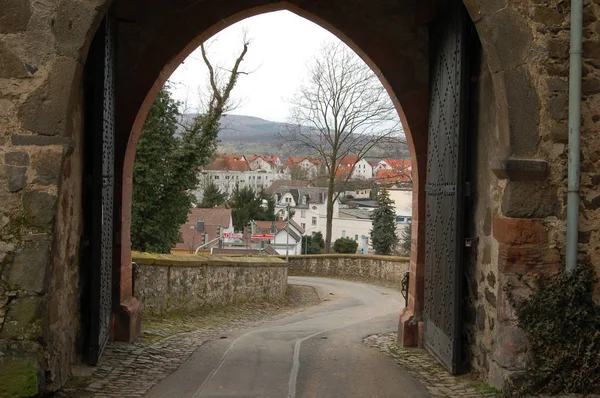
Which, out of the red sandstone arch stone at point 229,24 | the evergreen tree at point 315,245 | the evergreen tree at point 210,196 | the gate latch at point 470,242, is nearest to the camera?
the gate latch at point 470,242

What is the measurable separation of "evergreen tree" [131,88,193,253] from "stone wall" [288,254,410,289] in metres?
7.73

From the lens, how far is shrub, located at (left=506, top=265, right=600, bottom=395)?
448 cm

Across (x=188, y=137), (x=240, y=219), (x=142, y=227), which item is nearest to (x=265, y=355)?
(x=142, y=227)

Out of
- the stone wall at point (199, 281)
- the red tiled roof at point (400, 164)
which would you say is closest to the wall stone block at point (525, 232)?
the stone wall at point (199, 281)

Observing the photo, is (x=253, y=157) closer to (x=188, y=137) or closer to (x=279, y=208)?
(x=279, y=208)

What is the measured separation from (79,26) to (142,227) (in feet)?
33.8

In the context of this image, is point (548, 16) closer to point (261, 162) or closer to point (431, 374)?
point (431, 374)

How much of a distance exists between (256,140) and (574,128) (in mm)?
102218

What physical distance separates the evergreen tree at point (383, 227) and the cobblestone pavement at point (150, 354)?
843 inches

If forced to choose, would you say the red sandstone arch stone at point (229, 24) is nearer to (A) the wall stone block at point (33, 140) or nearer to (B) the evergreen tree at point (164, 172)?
(A) the wall stone block at point (33, 140)

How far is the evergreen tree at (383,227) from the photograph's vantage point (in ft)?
108

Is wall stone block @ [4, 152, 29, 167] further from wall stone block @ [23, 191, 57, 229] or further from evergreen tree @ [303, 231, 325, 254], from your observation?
evergreen tree @ [303, 231, 325, 254]

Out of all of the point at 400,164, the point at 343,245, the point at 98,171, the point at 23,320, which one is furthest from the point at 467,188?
the point at 400,164

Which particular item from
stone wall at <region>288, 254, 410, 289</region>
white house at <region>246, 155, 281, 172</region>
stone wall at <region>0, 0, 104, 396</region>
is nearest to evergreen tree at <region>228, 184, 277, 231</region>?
stone wall at <region>288, 254, 410, 289</region>
